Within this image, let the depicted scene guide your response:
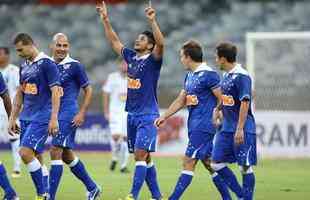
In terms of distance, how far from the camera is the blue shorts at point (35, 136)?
13.5 metres

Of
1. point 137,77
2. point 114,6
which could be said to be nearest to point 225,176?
point 137,77

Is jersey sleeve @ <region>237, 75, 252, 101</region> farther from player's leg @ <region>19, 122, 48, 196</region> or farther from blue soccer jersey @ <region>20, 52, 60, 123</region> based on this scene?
player's leg @ <region>19, 122, 48, 196</region>

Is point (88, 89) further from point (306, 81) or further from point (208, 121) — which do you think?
point (306, 81)

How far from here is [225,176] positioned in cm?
1392

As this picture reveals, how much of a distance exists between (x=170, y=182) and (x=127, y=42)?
17.7 m

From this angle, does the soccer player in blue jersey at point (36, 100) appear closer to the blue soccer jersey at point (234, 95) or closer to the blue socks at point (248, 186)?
the blue soccer jersey at point (234, 95)

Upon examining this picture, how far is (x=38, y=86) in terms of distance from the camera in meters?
13.6

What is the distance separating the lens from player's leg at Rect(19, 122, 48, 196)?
1348cm

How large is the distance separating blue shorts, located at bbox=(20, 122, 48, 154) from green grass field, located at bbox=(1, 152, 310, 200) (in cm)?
193

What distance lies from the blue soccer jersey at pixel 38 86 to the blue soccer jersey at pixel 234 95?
2394 mm

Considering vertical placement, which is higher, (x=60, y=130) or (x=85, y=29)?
(x=85, y=29)

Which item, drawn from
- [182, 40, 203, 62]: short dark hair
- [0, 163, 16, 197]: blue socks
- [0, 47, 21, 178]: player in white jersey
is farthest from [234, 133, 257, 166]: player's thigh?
[0, 47, 21, 178]: player in white jersey

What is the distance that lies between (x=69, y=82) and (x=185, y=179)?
2377mm

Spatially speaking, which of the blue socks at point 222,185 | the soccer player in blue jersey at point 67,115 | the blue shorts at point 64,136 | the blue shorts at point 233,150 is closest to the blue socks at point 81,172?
the soccer player in blue jersey at point 67,115
